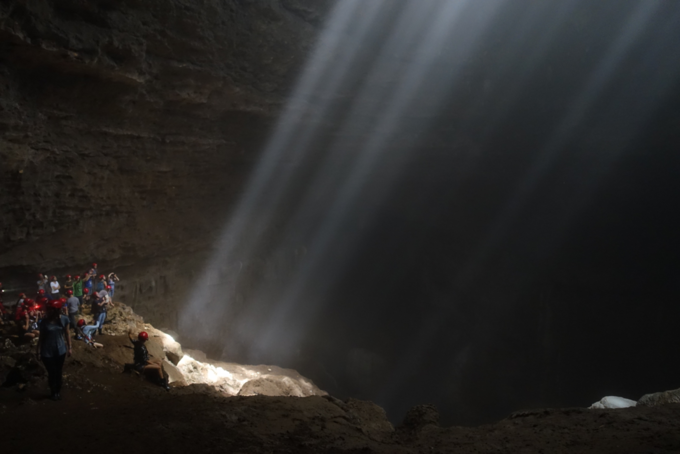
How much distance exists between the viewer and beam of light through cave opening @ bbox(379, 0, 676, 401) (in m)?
15.2

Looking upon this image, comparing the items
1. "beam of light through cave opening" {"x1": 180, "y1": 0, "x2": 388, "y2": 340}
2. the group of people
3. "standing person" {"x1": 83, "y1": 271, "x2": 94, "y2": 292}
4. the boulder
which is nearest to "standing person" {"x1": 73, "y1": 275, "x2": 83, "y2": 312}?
the group of people

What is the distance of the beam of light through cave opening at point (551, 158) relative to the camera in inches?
597

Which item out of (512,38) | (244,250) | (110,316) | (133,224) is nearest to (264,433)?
(110,316)

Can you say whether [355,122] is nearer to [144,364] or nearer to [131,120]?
[131,120]

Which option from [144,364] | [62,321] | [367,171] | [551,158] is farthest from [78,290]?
[551,158]

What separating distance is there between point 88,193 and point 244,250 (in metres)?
7.91

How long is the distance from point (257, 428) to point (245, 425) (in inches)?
5.6

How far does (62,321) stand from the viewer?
16.7 ft

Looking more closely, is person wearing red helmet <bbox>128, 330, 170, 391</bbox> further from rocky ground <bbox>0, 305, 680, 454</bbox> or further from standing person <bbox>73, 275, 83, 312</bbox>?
standing person <bbox>73, 275, 83, 312</bbox>

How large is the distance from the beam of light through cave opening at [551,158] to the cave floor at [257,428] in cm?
1370

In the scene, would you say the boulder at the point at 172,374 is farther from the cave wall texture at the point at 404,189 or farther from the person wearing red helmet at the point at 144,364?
the cave wall texture at the point at 404,189

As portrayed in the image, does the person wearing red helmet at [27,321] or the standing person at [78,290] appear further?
the standing person at [78,290]

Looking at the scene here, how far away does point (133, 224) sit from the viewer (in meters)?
13.0

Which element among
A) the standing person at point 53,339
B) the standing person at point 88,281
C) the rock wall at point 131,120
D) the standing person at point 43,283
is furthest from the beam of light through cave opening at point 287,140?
the standing person at point 53,339
